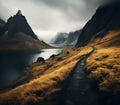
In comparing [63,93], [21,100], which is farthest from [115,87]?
[21,100]

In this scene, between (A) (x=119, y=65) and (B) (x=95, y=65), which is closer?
(A) (x=119, y=65)

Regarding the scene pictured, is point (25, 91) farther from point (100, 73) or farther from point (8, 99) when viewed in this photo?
point (100, 73)

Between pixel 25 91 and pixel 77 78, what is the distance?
26673 mm

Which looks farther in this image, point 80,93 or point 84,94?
point 80,93

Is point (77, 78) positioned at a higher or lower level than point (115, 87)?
higher

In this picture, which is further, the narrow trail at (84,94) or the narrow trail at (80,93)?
the narrow trail at (80,93)

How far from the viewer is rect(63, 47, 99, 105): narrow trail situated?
269 ft

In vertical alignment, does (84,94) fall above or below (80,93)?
below

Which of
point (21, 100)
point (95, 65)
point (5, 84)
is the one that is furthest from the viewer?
point (5, 84)

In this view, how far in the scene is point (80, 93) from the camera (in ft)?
289

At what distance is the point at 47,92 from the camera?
97.3m

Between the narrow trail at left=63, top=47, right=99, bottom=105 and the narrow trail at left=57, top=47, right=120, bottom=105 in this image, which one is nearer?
the narrow trail at left=57, top=47, right=120, bottom=105

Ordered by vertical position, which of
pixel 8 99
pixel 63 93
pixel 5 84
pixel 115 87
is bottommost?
pixel 115 87

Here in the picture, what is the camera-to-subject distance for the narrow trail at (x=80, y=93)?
81938 millimetres
